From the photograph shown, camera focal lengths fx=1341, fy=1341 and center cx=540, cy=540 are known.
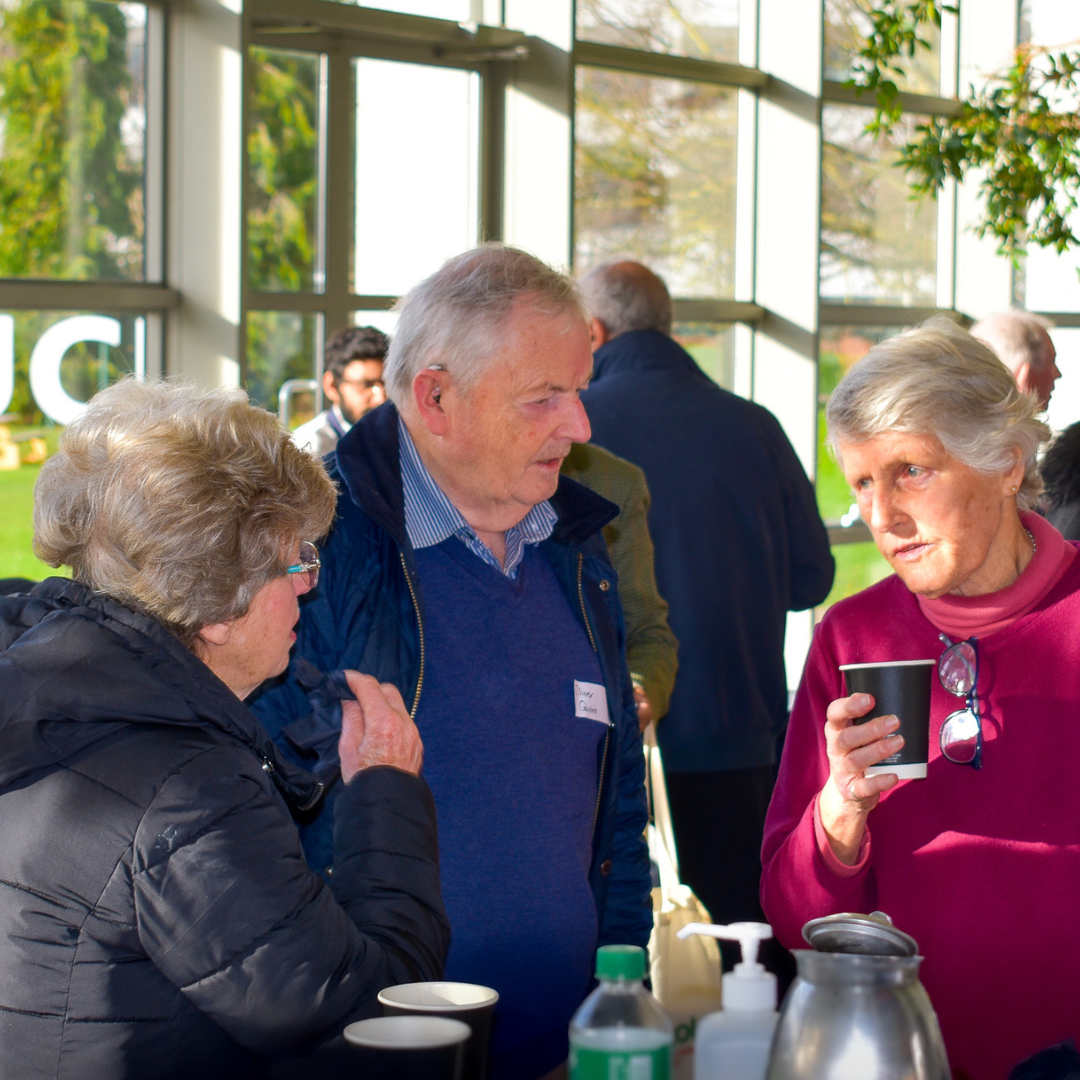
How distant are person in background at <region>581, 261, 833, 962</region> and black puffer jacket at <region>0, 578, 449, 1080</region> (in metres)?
2.29

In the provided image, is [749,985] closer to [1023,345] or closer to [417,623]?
[417,623]

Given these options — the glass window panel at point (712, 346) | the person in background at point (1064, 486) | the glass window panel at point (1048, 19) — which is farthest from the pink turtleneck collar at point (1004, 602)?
the glass window panel at point (1048, 19)

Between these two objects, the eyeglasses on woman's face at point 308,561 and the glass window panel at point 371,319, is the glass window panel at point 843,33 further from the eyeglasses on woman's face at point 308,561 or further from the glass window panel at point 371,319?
the eyeglasses on woman's face at point 308,561

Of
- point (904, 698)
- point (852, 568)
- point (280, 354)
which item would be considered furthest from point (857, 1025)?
point (852, 568)

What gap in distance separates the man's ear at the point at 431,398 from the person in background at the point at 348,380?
2767 millimetres

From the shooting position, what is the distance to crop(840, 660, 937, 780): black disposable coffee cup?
148 centimetres

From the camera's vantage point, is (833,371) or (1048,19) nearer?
(833,371)

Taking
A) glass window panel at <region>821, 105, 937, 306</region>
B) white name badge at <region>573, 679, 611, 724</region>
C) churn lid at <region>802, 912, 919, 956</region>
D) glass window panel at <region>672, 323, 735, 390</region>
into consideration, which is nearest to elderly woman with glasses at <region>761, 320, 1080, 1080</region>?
white name badge at <region>573, 679, 611, 724</region>

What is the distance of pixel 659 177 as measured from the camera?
6492 mm

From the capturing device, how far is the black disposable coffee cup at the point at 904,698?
1479mm

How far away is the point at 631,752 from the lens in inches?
86.2

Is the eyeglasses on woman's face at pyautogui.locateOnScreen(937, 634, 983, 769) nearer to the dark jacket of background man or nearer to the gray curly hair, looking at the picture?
the gray curly hair

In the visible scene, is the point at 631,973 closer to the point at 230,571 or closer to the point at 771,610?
the point at 230,571

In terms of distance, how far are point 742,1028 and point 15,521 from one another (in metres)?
3.95
